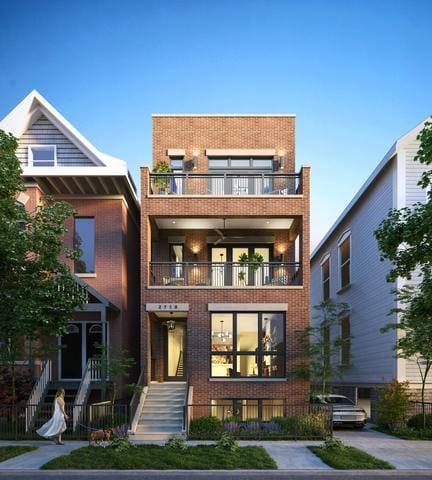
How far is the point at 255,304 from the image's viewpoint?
23.4 meters

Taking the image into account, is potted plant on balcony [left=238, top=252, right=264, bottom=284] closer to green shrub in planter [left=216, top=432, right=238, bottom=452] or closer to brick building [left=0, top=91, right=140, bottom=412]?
brick building [left=0, top=91, right=140, bottom=412]

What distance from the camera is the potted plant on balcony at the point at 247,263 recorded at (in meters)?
23.9

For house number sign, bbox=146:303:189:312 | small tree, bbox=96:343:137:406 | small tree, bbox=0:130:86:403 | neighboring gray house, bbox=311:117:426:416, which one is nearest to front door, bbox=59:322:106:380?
small tree, bbox=96:343:137:406

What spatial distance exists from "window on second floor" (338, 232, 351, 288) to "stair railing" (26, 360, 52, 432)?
53.1 ft

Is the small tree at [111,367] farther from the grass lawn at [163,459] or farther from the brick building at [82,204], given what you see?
the grass lawn at [163,459]

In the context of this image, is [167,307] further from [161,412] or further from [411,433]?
[411,433]

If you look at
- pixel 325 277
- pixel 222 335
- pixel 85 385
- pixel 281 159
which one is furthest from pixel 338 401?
pixel 325 277

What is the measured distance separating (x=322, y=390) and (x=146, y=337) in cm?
691

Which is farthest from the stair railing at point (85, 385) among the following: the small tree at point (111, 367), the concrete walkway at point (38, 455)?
the concrete walkway at point (38, 455)

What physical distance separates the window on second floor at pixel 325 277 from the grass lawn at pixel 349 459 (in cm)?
2217

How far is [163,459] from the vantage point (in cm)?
1481

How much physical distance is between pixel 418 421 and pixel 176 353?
33.9ft

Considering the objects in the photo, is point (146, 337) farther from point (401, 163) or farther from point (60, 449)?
point (401, 163)

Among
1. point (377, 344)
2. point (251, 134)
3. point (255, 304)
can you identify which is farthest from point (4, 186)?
point (377, 344)
